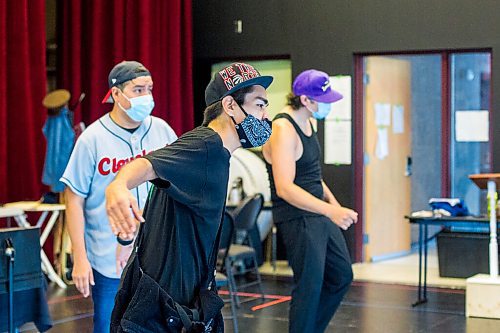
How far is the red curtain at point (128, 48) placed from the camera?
9930mm

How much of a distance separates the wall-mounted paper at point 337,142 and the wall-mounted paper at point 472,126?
112 centimetres

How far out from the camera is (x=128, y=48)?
33.1 feet

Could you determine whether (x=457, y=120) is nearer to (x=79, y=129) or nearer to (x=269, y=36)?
(x=269, y=36)

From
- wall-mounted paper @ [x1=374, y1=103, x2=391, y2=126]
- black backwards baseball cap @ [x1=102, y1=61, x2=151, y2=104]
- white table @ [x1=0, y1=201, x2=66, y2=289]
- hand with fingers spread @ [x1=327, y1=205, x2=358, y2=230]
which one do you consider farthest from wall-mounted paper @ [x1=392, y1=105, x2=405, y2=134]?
black backwards baseball cap @ [x1=102, y1=61, x2=151, y2=104]

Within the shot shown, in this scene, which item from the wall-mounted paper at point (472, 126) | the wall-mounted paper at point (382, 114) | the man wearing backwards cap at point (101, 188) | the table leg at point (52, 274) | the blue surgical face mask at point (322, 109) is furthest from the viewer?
the wall-mounted paper at point (382, 114)

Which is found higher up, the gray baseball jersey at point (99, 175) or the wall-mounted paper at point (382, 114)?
the wall-mounted paper at point (382, 114)

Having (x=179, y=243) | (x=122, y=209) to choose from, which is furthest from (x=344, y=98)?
(x=122, y=209)

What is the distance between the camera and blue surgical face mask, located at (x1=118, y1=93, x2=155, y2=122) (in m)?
4.07

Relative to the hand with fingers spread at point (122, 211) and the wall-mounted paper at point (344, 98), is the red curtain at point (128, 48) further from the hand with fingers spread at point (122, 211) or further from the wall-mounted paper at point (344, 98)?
the hand with fingers spread at point (122, 211)

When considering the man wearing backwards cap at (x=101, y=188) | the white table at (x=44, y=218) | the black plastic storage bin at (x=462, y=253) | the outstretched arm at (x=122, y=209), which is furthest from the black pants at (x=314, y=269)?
the black plastic storage bin at (x=462, y=253)

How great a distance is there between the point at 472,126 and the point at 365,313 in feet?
10.3

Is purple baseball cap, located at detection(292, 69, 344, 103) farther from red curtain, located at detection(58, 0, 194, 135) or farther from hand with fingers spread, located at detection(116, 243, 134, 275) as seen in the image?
red curtain, located at detection(58, 0, 194, 135)

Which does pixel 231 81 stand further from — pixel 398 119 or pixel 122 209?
pixel 398 119

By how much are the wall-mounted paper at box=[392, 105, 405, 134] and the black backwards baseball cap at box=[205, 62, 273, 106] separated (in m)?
7.63
